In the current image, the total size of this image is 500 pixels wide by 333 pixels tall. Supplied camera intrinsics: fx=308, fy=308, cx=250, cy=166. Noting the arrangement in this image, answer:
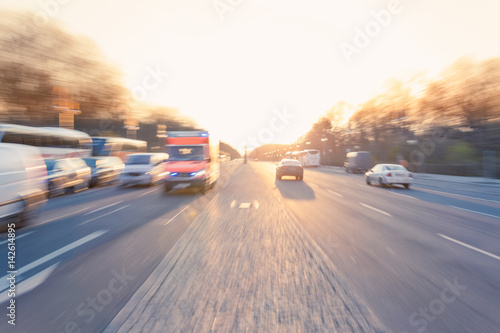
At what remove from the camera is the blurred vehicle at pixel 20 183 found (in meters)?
6.11

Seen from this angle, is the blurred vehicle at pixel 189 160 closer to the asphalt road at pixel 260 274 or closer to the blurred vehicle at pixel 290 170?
the asphalt road at pixel 260 274

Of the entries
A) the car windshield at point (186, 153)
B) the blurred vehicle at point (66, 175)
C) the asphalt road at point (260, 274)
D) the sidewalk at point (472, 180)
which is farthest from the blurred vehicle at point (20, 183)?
the sidewalk at point (472, 180)

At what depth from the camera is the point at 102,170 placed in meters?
18.8

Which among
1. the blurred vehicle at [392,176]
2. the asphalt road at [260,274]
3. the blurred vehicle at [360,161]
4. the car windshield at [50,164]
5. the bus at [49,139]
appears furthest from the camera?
the blurred vehicle at [360,161]

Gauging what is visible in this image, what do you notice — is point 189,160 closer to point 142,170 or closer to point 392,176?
point 142,170

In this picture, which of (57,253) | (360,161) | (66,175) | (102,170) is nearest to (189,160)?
(66,175)

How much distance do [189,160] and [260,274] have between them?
10155mm

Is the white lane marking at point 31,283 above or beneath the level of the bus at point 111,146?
beneath

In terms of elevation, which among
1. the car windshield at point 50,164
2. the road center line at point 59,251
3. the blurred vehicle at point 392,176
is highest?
the car windshield at point 50,164

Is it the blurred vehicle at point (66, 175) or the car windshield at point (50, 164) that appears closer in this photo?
the blurred vehicle at point (66, 175)

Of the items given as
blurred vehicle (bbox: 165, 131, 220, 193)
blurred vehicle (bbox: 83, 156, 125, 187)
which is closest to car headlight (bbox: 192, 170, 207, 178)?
blurred vehicle (bbox: 165, 131, 220, 193)

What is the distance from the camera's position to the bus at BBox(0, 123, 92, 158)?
1641cm

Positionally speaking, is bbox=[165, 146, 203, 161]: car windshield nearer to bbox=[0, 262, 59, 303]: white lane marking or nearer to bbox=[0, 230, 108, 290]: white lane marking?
bbox=[0, 230, 108, 290]: white lane marking

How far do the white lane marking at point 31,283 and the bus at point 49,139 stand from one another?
49.9 ft
